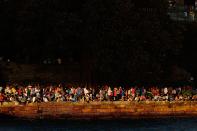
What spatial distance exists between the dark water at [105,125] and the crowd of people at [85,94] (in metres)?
1.81

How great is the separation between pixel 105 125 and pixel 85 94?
4.55 metres

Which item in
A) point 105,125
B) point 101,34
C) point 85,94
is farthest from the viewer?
point 101,34

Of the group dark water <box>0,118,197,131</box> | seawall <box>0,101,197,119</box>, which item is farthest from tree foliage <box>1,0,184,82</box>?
dark water <box>0,118,197,131</box>

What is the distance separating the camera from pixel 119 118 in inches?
2173

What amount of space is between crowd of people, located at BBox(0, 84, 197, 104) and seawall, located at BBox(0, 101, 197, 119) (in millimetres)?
425

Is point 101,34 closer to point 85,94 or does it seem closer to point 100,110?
point 85,94

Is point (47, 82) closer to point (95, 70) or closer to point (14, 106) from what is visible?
point (95, 70)

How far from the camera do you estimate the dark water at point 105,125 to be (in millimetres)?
48250

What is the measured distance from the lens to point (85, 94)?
54.4m

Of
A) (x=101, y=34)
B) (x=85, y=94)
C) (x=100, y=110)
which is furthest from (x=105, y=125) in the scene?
(x=101, y=34)

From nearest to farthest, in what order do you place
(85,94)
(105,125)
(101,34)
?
(105,125) < (85,94) < (101,34)

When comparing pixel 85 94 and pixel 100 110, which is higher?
pixel 85 94

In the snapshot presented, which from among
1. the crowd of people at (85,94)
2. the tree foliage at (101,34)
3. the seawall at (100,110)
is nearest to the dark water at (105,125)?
the seawall at (100,110)

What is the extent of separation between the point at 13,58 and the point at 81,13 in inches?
415
